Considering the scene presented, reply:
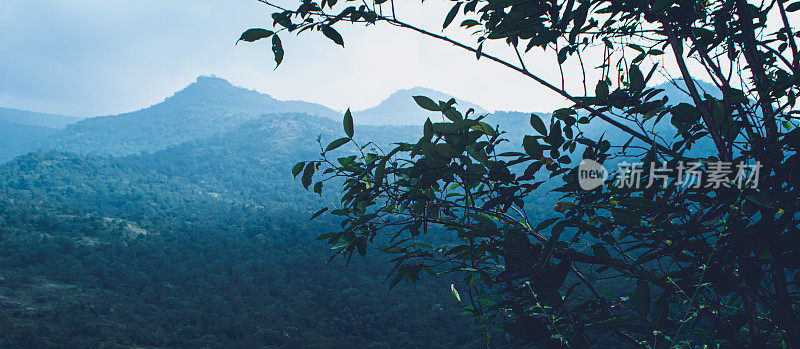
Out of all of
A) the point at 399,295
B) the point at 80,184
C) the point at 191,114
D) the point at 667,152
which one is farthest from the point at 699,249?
the point at 191,114

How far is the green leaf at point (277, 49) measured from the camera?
83 cm

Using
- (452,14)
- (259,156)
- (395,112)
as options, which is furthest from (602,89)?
(395,112)

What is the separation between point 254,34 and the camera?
82 cm

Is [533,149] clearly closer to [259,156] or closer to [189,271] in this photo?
[189,271]

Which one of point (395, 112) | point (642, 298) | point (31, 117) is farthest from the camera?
point (31, 117)

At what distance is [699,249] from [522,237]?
0.34m

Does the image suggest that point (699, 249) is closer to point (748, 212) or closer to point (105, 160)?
point (748, 212)

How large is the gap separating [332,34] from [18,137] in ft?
317

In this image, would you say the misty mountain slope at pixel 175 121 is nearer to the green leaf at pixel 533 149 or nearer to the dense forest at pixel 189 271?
the dense forest at pixel 189 271

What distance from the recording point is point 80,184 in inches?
1342

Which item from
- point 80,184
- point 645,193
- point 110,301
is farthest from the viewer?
point 80,184

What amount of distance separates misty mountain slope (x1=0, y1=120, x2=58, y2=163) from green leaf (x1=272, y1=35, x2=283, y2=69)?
8585cm

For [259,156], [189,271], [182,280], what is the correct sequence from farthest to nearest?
[259,156]
[189,271]
[182,280]

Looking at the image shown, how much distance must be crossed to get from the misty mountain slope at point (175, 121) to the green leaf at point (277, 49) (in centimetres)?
7377
